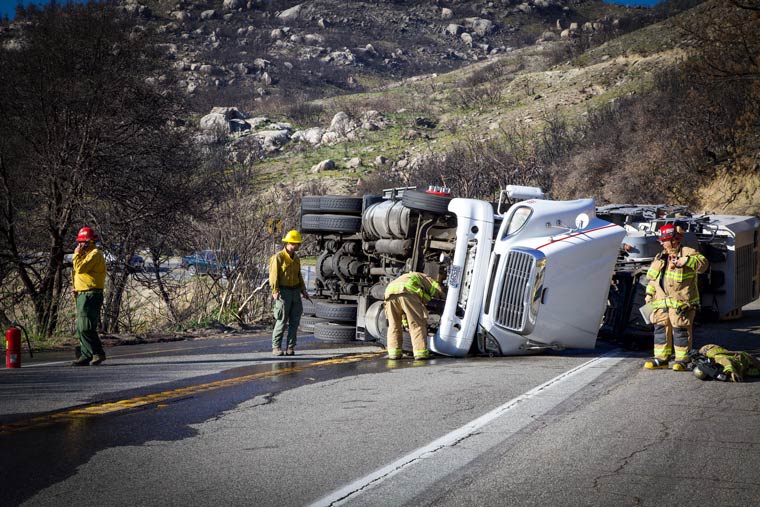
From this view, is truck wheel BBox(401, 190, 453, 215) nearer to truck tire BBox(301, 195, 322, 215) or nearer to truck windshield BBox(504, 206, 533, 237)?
truck windshield BBox(504, 206, 533, 237)

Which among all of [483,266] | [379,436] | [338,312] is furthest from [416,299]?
[379,436]

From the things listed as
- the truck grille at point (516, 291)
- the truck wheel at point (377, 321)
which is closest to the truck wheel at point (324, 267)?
the truck wheel at point (377, 321)

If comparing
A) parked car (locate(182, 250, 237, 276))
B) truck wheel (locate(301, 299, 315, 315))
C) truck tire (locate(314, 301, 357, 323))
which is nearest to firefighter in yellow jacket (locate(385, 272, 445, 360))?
truck tire (locate(314, 301, 357, 323))

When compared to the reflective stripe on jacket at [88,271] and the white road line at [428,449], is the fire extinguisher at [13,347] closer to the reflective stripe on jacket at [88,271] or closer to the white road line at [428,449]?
the reflective stripe on jacket at [88,271]

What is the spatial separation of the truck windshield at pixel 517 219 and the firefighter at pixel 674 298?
5.81 feet

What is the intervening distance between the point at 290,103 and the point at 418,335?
89663mm

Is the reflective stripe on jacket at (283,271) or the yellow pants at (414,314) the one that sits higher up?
the reflective stripe on jacket at (283,271)

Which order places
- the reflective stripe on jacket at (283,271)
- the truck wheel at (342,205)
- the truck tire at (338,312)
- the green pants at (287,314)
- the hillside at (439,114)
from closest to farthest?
the green pants at (287,314) < the reflective stripe on jacket at (283,271) < the truck tire at (338,312) < the truck wheel at (342,205) < the hillside at (439,114)

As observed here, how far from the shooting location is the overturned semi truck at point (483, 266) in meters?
10.5

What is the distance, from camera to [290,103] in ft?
321

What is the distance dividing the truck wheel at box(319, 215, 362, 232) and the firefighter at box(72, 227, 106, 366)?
4.28 meters

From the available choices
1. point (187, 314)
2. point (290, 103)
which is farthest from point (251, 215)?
point (290, 103)

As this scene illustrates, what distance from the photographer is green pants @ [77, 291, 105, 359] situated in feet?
34.4

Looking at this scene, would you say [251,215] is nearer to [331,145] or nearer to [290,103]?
[331,145]
